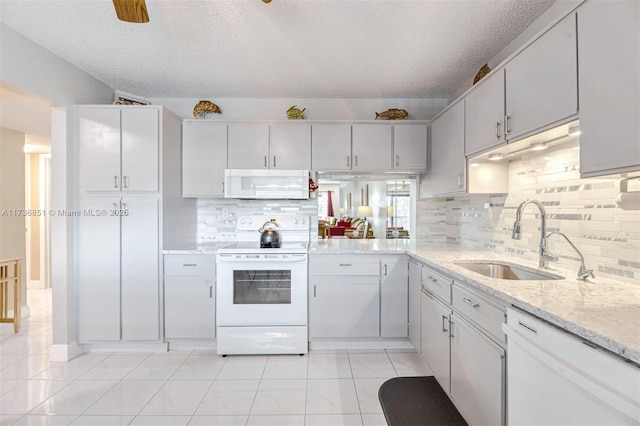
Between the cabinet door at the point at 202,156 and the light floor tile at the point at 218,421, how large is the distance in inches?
74.6

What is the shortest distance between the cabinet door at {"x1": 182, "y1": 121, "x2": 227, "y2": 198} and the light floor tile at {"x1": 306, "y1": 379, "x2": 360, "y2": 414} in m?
1.92

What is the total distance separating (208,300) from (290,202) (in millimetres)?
1278

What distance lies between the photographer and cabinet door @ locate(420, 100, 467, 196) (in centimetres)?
251

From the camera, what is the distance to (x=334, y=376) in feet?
8.03

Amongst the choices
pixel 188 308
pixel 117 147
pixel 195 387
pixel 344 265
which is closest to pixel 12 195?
pixel 117 147

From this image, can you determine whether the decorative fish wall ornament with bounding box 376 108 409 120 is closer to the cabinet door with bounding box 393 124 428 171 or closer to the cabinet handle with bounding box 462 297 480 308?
the cabinet door with bounding box 393 124 428 171

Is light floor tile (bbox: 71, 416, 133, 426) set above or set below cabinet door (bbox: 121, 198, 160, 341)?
below

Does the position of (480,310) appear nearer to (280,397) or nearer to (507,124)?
Answer: (507,124)

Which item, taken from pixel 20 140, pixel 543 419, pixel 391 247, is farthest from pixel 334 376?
pixel 20 140

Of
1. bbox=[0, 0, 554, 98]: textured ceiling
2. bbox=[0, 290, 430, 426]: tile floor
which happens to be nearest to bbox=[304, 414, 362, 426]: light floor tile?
bbox=[0, 290, 430, 426]: tile floor

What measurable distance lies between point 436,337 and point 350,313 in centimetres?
86

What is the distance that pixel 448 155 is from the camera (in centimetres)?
275

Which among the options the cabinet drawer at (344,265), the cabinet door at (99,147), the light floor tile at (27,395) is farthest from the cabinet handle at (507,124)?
the light floor tile at (27,395)

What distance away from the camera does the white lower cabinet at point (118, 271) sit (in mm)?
2812
